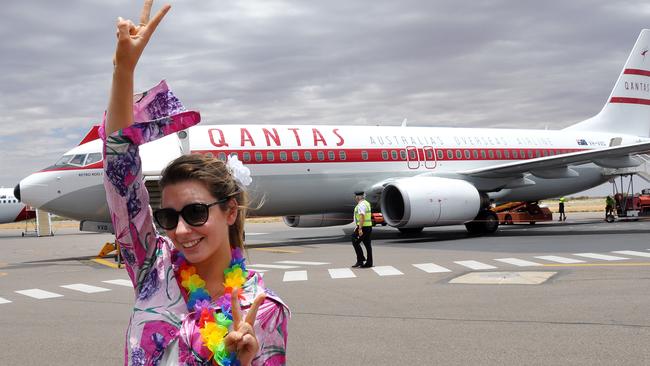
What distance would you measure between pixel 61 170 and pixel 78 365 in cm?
1201

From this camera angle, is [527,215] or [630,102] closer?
[630,102]

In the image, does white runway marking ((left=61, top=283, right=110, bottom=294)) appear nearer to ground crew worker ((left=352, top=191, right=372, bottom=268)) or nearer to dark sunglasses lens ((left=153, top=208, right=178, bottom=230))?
ground crew worker ((left=352, top=191, right=372, bottom=268))

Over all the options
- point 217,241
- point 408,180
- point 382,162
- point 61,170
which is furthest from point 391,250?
point 217,241

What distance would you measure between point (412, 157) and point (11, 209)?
30312 millimetres

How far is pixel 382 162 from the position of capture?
2128 cm

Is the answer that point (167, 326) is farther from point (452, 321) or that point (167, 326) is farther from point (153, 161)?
point (153, 161)

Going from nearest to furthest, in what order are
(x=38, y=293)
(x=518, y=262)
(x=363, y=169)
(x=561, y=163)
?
(x=38, y=293)
(x=518, y=262)
(x=561, y=163)
(x=363, y=169)

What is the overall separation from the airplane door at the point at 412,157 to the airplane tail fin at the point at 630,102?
Answer: 10.1 m

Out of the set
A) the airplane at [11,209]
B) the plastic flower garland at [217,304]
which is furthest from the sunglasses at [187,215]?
the airplane at [11,209]

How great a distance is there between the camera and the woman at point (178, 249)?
2.12 m

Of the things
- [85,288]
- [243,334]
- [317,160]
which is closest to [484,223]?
[317,160]

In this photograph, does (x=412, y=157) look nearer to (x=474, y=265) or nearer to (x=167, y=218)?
(x=474, y=265)

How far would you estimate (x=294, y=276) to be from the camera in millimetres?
12109

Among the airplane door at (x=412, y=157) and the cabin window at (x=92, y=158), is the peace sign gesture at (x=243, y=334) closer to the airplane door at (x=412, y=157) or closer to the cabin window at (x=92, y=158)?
the cabin window at (x=92, y=158)
